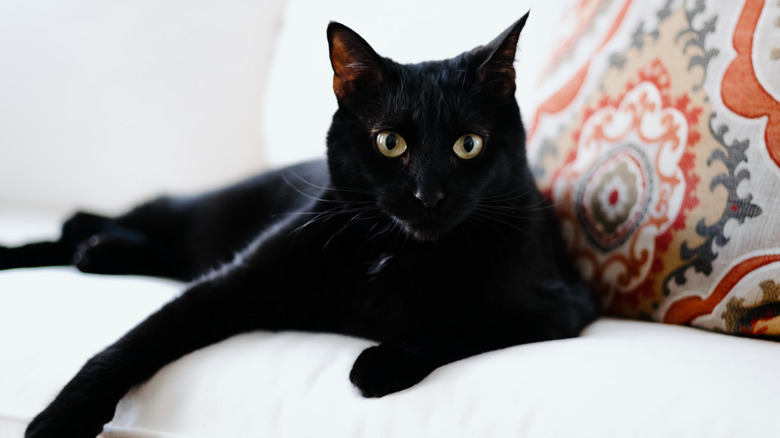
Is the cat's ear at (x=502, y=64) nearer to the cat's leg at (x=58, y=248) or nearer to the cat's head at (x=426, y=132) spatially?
the cat's head at (x=426, y=132)

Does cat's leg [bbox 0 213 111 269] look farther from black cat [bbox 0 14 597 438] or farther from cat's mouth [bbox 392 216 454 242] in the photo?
cat's mouth [bbox 392 216 454 242]

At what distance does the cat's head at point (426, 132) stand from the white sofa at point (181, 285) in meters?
0.20

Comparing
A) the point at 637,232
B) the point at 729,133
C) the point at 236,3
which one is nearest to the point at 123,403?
the point at 637,232

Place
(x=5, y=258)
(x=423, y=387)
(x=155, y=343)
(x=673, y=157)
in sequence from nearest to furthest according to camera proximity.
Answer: (x=423, y=387) → (x=155, y=343) → (x=673, y=157) → (x=5, y=258)

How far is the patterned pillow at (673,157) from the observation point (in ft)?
2.31

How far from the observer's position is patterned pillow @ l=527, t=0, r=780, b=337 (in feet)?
2.31

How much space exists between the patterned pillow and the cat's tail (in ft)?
3.12

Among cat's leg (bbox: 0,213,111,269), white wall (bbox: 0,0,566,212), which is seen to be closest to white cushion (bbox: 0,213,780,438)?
cat's leg (bbox: 0,213,111,269)

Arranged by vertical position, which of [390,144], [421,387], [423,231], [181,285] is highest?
[390,144]

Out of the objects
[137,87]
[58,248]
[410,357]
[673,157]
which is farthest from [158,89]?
[673,157]

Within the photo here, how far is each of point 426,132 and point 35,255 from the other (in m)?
0.80

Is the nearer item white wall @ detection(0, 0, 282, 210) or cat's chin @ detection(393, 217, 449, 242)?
cat's chin @ detection(393, 217, 449, 242)

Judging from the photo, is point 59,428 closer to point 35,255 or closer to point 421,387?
point 421,387

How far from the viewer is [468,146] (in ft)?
2.45
